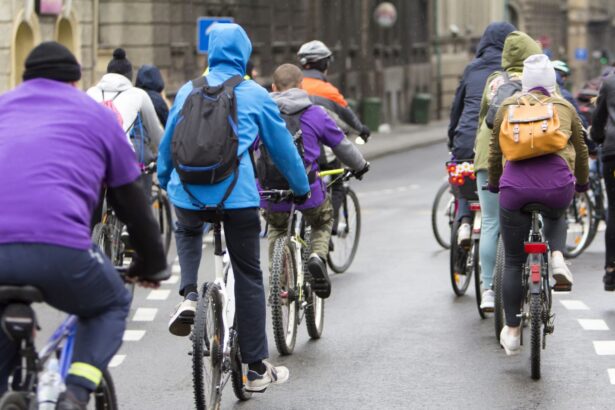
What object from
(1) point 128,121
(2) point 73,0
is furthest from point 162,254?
(2) point 73,0

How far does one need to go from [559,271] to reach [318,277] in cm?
153

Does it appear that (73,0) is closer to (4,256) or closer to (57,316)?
(57,316)

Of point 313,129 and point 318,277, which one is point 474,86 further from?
point 318,277

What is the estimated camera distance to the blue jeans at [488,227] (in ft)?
33.3

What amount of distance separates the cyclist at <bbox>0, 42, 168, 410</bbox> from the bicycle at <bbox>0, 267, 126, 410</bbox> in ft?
0.12

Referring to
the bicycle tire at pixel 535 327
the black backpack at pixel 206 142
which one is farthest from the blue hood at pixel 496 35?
the black backpack at pixel 206 142

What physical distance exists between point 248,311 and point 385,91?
42.2m

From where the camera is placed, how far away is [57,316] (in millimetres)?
10945

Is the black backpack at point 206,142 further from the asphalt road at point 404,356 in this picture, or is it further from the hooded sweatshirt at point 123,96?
the hooded sweatshirt at point 123,96

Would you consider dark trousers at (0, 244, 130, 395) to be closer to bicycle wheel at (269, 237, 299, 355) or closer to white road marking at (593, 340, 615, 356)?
A: bicycle wheel at (269, 237, 299, 355)

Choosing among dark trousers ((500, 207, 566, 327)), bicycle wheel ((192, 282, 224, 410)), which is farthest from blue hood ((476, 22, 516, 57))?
bicycle wheel ((192, 282, 224, 410))

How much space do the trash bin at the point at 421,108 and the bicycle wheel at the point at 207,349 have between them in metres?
44.4

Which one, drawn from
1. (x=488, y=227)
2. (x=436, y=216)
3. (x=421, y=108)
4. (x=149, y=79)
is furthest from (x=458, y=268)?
(x=421, y=108)

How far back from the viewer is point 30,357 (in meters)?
5.09
